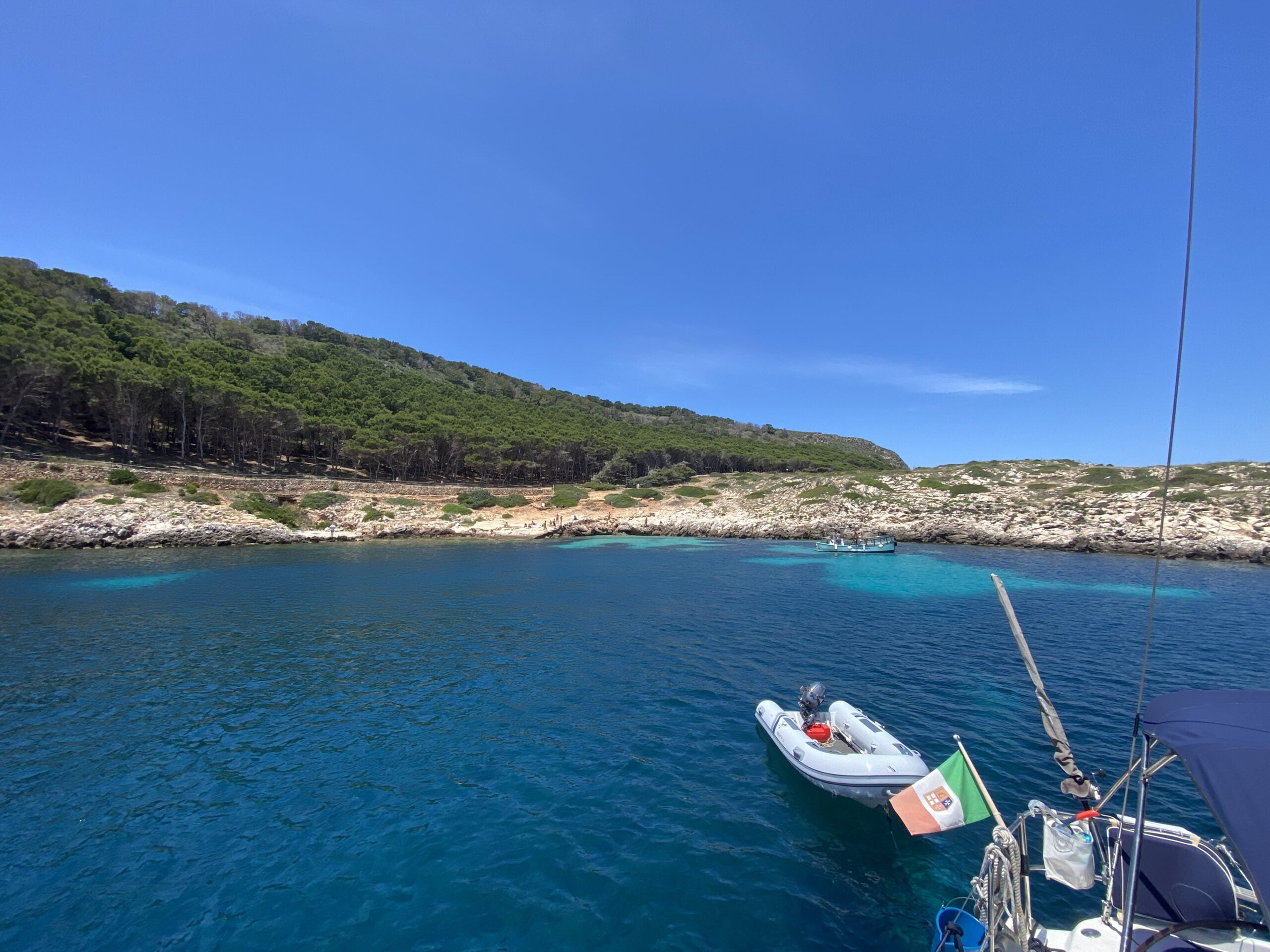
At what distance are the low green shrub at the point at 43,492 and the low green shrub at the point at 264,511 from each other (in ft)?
34.0

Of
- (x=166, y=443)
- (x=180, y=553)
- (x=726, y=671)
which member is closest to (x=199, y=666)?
(x=726, y=671)

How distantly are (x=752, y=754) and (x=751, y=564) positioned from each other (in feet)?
92.4

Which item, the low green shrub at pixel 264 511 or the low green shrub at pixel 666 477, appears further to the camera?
the low green shrub at pixel 666 477

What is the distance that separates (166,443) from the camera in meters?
63.3

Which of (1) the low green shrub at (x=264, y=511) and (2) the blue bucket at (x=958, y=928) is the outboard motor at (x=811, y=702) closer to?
(2) the blue bucket at (x=958, y=928)

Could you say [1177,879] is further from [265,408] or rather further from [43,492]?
[265,408]

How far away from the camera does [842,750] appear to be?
10.4 meters

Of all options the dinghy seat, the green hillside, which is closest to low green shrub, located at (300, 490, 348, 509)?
the green hillside

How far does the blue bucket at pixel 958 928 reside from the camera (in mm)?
5727

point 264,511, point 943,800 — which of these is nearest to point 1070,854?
point 943,800

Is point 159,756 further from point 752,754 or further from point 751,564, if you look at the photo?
point 751,564

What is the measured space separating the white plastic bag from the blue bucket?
1.01m

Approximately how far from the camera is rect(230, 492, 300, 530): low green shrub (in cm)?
4775

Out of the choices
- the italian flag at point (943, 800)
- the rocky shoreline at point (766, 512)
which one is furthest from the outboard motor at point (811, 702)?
the rocky shoreline at point (766, 512)
